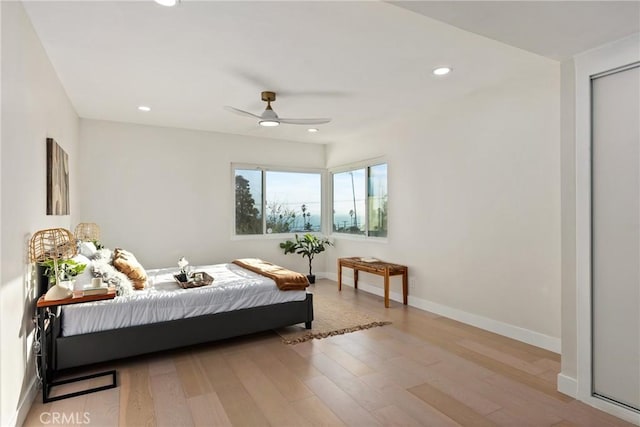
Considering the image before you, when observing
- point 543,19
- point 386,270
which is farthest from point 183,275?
point 543,19

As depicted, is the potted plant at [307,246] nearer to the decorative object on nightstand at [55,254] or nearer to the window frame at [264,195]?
the window frame at [264,195]

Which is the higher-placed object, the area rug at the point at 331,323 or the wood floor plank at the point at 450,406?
the area rug at the point at 331,323

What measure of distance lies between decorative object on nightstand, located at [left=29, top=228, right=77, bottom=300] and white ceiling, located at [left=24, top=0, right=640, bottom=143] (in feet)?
4.92

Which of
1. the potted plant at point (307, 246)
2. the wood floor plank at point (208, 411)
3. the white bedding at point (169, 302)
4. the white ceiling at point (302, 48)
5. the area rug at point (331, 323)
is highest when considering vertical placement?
the white ceiling at point (302, 48)

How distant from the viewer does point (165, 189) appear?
5621 millimetres

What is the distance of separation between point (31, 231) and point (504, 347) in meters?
4.04

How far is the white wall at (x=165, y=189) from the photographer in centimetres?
521

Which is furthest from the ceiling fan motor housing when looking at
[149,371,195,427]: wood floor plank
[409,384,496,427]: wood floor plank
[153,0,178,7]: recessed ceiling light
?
[409,384,496,427]: wood floor plank

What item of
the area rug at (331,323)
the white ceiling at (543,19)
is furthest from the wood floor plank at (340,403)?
the white ceiling at (543,19)

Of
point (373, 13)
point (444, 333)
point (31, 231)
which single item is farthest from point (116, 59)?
point (444, 333)

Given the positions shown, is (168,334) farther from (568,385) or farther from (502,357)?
(568,385)

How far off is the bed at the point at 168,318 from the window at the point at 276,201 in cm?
235

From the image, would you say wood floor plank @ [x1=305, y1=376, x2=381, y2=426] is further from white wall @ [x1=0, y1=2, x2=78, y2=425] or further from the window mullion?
the window mullion

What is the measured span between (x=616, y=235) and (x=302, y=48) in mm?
2585
